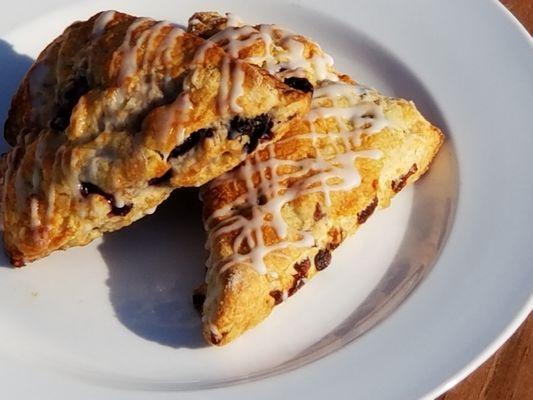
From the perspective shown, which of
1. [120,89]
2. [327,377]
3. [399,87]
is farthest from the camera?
[399,87]

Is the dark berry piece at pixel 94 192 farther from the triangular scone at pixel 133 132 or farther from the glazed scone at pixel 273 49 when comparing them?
the glazed scone at pixel 273 49

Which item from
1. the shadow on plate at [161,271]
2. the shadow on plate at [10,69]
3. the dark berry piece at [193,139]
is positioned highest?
the dark berry piece at [193,139]

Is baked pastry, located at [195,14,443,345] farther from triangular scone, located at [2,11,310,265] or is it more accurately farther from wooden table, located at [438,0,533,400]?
wooden table, located at [438,0,533,400]

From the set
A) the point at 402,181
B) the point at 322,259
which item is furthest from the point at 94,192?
the point at 402,181

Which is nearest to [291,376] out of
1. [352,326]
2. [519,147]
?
[352,326]

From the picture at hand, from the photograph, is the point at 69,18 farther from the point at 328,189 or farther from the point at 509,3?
the point at 509,3

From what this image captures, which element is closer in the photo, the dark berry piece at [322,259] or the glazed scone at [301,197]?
the glazed scone at [301,197]

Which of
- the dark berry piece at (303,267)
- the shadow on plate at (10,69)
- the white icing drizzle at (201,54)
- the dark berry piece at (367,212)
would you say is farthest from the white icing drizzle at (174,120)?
the shadow on plate at (10,69)

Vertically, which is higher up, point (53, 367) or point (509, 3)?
point (509, 3)
